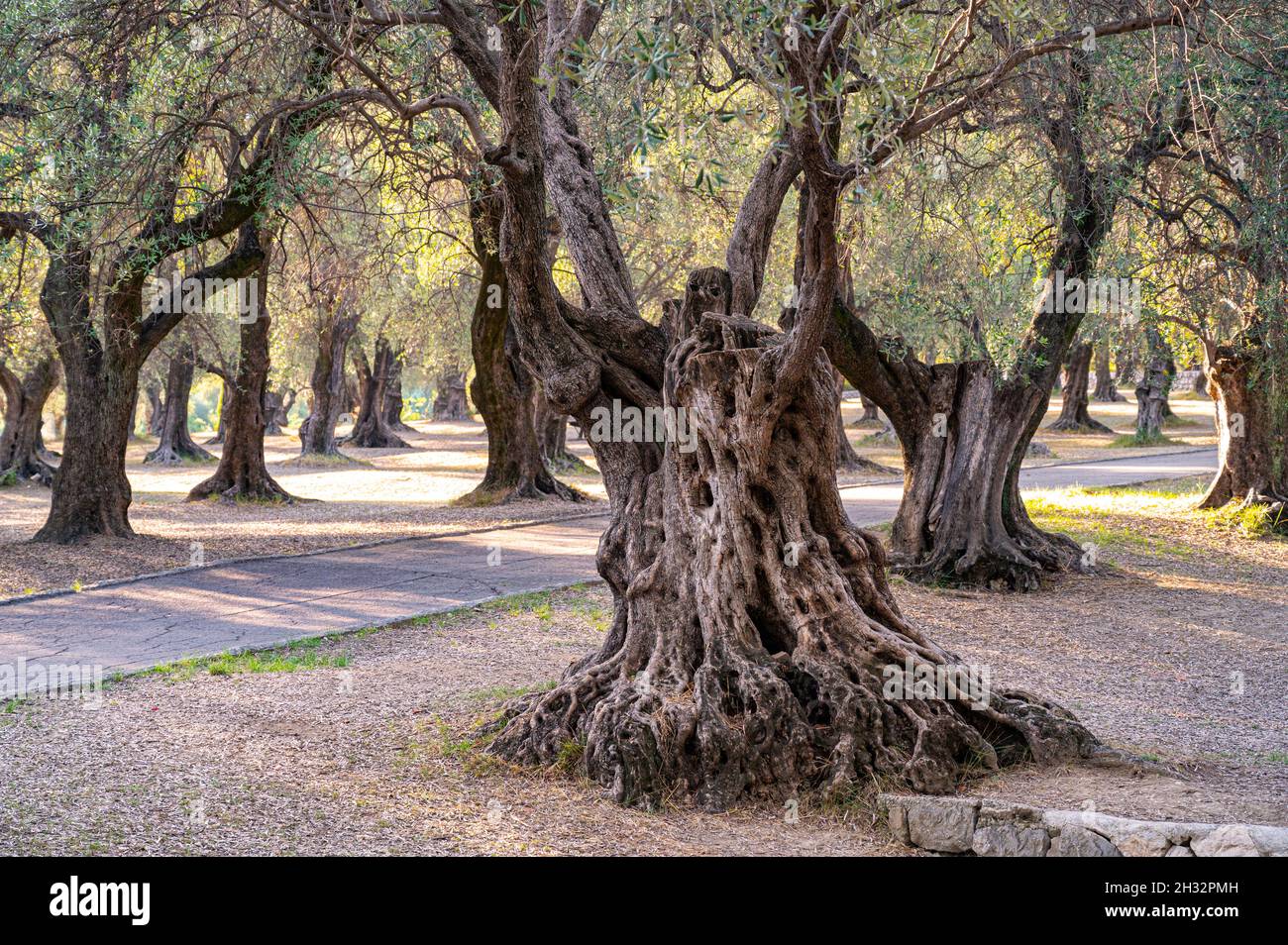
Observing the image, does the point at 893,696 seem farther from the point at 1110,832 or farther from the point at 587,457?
the point at 587,457

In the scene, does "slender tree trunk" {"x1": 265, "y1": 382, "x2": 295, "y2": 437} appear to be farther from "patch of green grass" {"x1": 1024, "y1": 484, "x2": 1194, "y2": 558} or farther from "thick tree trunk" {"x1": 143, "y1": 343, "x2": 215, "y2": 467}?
"patch of green grass" {"x1": 1024, "y1": 484, "x2": 1194, "y2": 558}

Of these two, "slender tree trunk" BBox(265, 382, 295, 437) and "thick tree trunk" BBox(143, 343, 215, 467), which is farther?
"slender tree trunk" BBox(265, 382, 295, 437)

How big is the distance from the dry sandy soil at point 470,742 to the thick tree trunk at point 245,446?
11308 millimetres

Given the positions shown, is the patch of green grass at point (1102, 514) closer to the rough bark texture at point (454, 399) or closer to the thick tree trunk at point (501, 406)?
the thick tree trunk at point (501, 406)

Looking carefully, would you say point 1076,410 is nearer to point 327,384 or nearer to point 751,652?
point 327,384

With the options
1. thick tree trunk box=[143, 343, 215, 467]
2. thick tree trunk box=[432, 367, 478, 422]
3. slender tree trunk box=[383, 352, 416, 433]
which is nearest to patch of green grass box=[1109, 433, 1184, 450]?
thick tree trunk box=[143, 343, 215, 467]

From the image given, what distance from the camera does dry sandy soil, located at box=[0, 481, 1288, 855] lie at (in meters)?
5.84

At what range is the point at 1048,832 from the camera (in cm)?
534

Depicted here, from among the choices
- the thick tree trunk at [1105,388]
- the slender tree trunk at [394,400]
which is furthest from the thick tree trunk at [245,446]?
the thick tree trunk at [1105,388]

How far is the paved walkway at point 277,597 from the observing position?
33.5 feet

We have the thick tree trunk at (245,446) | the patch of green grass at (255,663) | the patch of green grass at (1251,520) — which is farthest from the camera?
the thick tree trunk at (245,446)

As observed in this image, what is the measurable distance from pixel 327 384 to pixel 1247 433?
22.9m

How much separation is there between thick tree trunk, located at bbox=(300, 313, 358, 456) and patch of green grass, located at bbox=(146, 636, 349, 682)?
64.6 feet

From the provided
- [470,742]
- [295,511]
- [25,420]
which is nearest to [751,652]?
[470,742]
